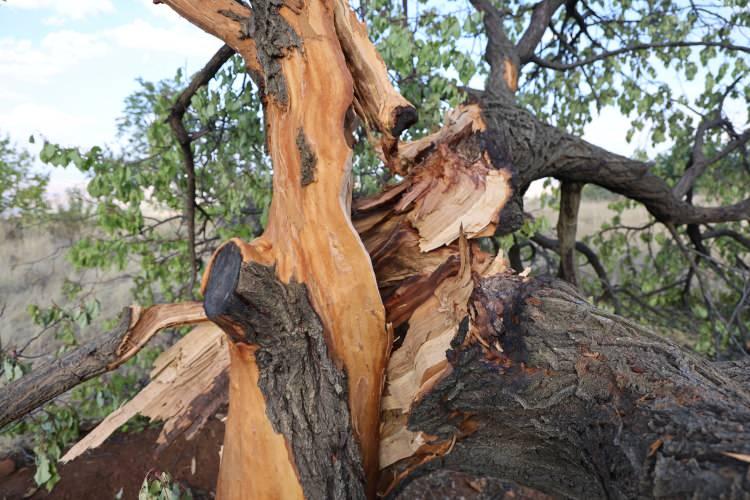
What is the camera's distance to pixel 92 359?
1844 mm

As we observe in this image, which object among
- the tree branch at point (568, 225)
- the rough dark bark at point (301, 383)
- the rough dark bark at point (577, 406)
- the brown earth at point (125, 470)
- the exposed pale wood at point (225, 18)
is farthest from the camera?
the tree branch at point (568, 225)

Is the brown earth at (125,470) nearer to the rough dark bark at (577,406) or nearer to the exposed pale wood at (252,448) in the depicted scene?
the exposed pale wood at (252,448)

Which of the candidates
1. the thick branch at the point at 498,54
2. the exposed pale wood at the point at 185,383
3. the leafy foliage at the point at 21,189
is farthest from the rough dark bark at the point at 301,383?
the leafy foliage at the point at 21,189

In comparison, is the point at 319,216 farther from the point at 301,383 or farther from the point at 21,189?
the point at 21,189

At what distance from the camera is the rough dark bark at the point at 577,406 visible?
45.8 inches

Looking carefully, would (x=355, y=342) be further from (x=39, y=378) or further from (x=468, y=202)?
(x=39, y=378)

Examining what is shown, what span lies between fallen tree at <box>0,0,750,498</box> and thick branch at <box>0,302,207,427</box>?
0.08ft

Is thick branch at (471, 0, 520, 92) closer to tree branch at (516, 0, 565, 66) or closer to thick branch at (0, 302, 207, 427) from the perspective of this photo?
tree branch at (516, 0, 565, 66)

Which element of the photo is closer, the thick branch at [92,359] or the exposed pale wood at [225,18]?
the thick branch at [92,359]

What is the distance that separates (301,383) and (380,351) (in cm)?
32

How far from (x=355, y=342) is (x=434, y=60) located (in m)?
1.92

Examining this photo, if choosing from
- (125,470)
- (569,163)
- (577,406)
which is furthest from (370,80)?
(125,470)

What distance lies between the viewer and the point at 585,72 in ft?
16.7

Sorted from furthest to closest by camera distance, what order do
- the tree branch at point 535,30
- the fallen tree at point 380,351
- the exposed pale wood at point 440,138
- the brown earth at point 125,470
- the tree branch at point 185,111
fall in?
the tree branch at point 535,30
the brown earth at point 125,470
the tree branch at point 185,111
the exposed pale wood at point 440,138
the fallen tree at point 380,351
